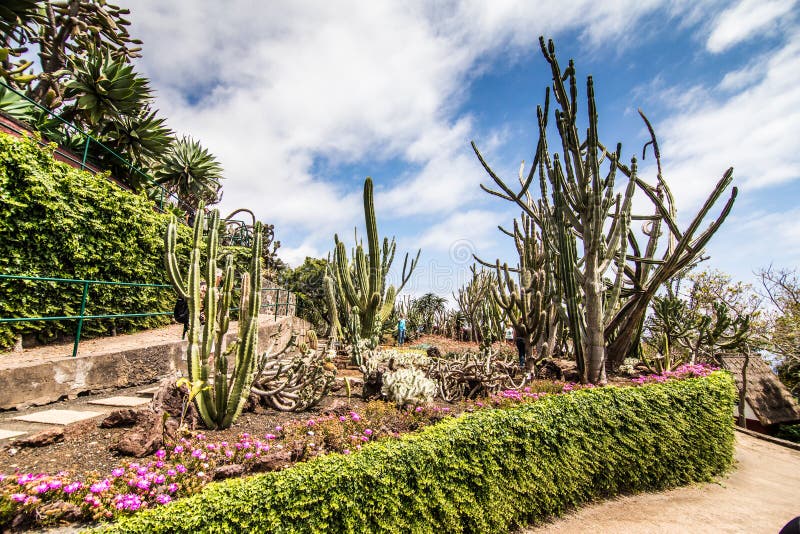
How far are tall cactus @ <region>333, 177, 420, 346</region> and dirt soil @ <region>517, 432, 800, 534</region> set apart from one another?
548 cm

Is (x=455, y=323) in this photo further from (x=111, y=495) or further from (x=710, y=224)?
(x=111, y=495)

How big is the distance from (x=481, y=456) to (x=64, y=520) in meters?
3.08

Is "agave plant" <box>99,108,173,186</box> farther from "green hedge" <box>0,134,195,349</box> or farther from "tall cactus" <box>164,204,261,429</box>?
Result: "tall cactus" <box>164,204,261,429</box>

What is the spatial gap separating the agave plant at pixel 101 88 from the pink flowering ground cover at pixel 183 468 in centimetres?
1012

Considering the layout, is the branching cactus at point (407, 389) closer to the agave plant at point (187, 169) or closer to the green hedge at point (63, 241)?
the green hedge at point (63, 241)

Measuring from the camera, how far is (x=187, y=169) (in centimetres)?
1316

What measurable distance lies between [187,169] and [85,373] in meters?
10.9

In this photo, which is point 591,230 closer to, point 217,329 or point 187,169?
point 217,329

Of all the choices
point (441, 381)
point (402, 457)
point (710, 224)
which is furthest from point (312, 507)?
point (710, 224)

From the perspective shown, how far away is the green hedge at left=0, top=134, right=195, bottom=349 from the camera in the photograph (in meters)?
4.66

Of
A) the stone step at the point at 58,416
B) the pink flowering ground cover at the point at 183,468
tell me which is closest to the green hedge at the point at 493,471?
the pink flowering ground cover at the point at 183,468

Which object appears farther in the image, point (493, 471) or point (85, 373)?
point (85, 373)

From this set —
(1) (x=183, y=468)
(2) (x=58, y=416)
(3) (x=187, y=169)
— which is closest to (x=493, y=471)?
(1) (x=183, y=468)

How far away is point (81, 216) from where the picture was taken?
562 centimetres
